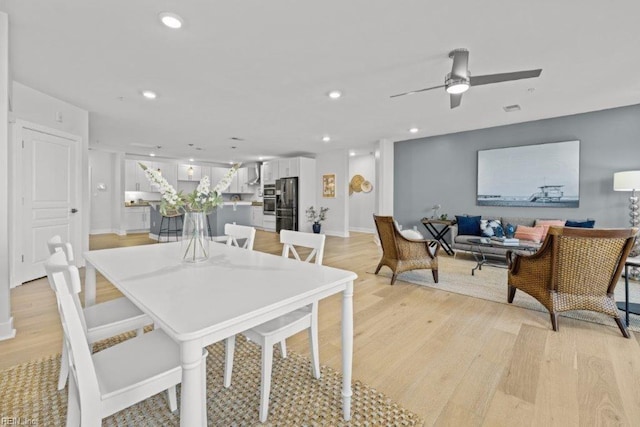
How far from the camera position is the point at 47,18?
7.25 ft

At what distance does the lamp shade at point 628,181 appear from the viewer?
3.80 m

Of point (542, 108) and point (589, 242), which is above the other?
point (542, 108)

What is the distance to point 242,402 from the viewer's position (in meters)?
1.56

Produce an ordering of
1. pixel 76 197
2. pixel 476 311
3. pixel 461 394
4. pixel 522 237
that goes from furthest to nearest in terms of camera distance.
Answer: pixel 522 237 → pixel 76 197 → pixel 476 311 → pixel 461 394

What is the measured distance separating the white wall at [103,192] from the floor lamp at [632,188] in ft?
35.2

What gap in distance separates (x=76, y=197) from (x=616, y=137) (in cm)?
841

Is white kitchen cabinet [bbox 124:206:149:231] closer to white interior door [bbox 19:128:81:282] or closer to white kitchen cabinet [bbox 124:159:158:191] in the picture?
white kitchen cabinet [bbox 124:159:158:191]

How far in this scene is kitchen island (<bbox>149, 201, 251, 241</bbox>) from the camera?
6324 millimetres

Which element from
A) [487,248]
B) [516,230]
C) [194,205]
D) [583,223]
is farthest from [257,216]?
[194,205]

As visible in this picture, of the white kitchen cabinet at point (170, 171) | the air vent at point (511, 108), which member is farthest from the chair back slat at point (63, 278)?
the white kitchen cabinet at point (170, 171)

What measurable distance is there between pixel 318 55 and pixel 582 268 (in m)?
2.99

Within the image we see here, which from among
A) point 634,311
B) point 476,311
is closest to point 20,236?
point 476,311

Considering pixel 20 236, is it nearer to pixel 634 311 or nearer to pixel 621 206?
pixel 634 311

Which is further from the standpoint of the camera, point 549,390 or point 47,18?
point 47,18
